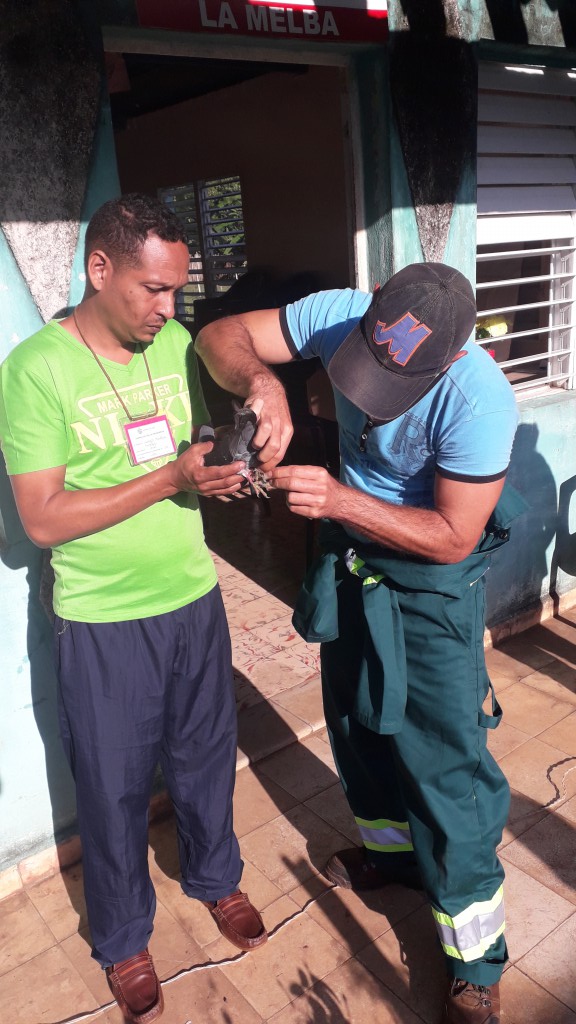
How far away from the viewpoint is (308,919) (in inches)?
112

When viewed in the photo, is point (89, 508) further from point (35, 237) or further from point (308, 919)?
point (308, 919)

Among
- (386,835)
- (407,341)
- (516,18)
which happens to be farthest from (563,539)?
(407,341)

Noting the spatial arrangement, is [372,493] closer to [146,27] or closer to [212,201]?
[146,27]

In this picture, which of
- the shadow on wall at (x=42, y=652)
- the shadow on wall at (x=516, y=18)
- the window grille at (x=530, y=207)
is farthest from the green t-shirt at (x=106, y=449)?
the shadow on wall at (x=516, y=18)

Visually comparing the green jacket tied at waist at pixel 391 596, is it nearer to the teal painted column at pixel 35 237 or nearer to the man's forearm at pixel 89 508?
the man's forearm at pixel 89 508

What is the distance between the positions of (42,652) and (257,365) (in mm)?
1337

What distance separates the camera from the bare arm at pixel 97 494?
2.07 meters

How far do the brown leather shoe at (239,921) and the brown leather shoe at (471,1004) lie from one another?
67cm

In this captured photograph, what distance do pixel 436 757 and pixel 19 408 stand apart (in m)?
1.55

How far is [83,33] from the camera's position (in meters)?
2.52

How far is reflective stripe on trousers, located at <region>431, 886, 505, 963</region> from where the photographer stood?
240cm

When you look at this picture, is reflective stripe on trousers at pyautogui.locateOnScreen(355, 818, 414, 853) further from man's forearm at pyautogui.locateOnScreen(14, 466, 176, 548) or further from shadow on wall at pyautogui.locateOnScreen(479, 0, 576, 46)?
shadow on wall at pyautogui.locateOnScreen(479, 0, 576, 46)

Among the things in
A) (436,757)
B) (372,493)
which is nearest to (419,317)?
(372,493)

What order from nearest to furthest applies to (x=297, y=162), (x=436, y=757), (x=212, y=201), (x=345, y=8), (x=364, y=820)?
1. (x=436, y=757)
2. (x=364, y=820)
3. (x=345, y=8)
4. (x=297, y=162)
5. (x=212, y=201)
